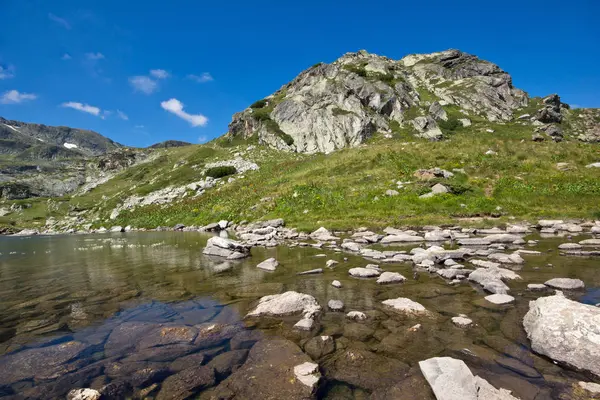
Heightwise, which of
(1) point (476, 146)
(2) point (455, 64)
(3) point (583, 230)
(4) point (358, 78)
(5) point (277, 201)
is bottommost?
(3) point (583, 230)

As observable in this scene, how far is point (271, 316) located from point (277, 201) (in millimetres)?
31667

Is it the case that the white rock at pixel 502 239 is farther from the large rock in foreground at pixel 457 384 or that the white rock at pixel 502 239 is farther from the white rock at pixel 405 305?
the large rock in foreground at pixel 457 384

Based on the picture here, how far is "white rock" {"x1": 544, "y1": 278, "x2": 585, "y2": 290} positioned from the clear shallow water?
35 centimetres

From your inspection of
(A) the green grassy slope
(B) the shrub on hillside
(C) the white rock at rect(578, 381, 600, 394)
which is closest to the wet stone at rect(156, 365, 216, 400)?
(C) the white rock at rect(578, 381, 600, 394)

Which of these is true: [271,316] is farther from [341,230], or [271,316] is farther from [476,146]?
[476,146]

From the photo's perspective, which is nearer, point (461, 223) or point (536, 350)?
point (536, 350)

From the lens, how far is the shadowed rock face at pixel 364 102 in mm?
103875

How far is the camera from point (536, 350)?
646 cm

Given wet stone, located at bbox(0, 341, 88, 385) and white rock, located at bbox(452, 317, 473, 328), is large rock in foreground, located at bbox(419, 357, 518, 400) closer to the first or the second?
white rock, located at bbox(452, 317, 473, 328)

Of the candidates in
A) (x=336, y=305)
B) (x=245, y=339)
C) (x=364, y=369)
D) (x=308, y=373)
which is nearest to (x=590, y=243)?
(x=336, y=305)

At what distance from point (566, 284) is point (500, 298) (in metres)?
3.33

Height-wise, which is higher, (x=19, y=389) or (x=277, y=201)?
(x=277, y=201)

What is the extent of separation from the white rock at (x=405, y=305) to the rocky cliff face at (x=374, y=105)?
305 feet

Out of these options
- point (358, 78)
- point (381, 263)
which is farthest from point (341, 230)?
point (358, 78)
